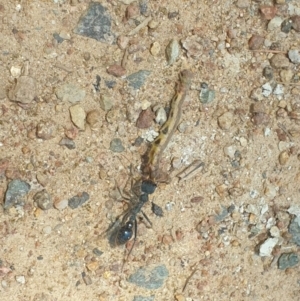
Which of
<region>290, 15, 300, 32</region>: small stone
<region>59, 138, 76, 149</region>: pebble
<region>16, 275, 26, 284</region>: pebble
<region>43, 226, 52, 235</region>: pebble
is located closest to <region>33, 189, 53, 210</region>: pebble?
<region>43, 226, 52, 235</region>: pebble

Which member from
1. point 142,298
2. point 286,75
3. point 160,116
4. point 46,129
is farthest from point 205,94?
point 142,298

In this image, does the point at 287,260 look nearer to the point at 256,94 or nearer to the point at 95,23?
the point at 256,94

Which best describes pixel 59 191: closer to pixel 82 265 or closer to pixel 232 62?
pixel 82 265

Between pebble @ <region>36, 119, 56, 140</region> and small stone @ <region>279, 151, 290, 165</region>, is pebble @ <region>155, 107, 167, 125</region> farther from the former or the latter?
small stone @ <region>279, 151, 290, 165</region>

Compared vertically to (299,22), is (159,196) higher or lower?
lower

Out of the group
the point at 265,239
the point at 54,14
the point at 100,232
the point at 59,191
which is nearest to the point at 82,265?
the point at 100,232

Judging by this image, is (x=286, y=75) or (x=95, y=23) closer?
(x=95, y=23)
